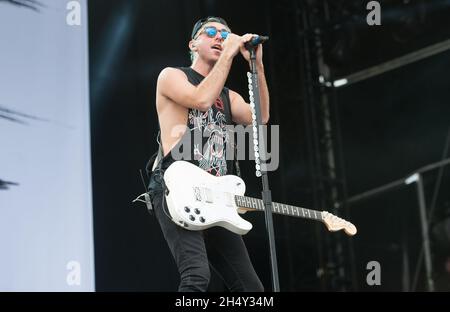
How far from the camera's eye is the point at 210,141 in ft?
11.9

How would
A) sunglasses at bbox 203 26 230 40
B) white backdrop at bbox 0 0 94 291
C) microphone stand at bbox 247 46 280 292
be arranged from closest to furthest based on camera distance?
microphone stand at bbox 247 46 280 292 → sunglasses at bbox 203 26 230 40 → white backdrop at bbox 0 0 94 291

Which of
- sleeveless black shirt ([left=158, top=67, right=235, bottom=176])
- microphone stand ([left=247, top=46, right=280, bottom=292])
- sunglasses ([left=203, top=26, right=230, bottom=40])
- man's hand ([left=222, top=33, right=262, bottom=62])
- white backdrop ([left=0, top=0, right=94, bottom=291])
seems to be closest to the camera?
microphone stand ([left=247, top=46, right=280, bottom=292])

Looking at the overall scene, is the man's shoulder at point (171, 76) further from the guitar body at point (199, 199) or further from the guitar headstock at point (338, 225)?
the guitar headstock at point (338, 225)

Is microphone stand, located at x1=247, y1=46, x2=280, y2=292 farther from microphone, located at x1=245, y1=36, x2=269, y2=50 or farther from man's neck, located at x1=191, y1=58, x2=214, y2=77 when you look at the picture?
man's neck, located at x1=191, y1=58, x2=214, y2=77

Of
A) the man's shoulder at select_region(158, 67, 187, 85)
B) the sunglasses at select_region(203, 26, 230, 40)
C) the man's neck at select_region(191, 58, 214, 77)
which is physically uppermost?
the sunglasses at select_region(203, 26, 230, 40)

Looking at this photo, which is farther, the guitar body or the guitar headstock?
the guitar headstock

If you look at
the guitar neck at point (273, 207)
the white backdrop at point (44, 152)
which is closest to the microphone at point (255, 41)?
the guitar neck at point (273, 207)

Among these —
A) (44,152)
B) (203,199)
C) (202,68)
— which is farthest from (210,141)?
(44,152)

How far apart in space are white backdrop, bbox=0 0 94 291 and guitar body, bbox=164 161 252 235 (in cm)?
174

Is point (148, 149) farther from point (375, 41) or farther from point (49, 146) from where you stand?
point (375, 41)

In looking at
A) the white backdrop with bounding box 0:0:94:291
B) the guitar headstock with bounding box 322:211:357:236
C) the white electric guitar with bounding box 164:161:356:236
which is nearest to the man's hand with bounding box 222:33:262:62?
the white electric guitar with bounding box 164:161:356:236

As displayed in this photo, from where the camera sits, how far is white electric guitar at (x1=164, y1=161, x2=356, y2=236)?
339 centimetres

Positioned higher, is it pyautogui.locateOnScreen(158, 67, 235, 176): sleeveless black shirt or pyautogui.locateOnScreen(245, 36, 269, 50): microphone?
pyautogui.locateOnScreen(245, 36, 269, 50): microphone
